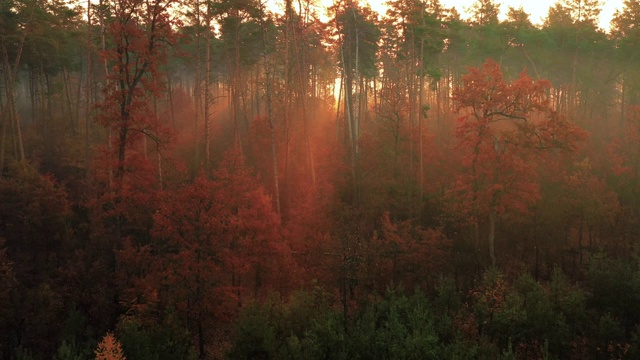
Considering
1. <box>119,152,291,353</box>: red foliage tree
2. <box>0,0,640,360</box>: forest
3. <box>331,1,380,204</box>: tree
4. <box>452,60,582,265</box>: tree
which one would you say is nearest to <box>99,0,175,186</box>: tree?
<box>0,0,640,360</box>: forest

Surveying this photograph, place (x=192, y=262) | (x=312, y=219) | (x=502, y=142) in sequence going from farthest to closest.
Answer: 1. (x=312, y=219)
2. (x=502, y=142)
3. (x=192, y=262)

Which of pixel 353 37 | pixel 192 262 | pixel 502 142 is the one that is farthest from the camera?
pixel 353 37

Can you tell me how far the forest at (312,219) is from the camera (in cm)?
1702

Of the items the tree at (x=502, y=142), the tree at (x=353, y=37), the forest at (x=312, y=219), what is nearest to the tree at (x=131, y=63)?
the forest at (x=312, y=219)


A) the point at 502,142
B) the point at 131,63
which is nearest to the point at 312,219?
the point at 502,142

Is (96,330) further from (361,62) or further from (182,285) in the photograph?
(361,62)

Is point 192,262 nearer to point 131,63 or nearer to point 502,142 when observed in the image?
point 131,63

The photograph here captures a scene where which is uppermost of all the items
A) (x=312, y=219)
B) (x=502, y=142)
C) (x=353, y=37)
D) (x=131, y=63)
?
(x=353, y=37)

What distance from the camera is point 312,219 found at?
84.4 ft

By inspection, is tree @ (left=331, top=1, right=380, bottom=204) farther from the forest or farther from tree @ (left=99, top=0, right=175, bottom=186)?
tree @ (left=99, top=0, right=175, bottom=186)

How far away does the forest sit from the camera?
1702 cm

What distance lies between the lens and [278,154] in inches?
1385

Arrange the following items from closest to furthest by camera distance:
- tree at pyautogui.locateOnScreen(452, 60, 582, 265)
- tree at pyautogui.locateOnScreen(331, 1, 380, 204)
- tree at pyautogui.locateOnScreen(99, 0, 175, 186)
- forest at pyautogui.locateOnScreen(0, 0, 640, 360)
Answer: forest at pyautogui.locateOnScreen(0, 0, 640, 360)
tree at pyautogui.locateOnScreen(99, 0, 175, 186)
tree at pyautogui.locateOnScreen(452, 60, 582, 265)
tree at pyautogui.locateOnScreen(331, 1, 380, 204)

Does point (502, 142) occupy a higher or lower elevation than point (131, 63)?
lower
